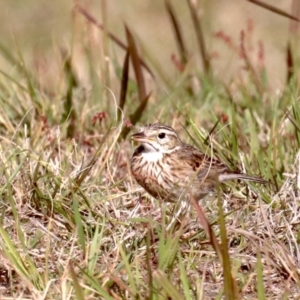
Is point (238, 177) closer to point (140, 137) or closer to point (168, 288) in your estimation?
point (140, 137)

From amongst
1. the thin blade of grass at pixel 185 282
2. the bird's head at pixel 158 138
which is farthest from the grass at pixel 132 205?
the bird's head at pixel 158 138

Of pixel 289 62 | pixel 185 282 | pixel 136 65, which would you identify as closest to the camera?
pixel 185 282

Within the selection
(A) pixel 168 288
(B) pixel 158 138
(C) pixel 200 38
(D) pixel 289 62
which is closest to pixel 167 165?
(B) pixel 158 138

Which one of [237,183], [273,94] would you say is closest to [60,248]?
[237,183]

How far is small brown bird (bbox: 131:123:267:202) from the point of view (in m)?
5.42

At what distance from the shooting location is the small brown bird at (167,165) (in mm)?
5422

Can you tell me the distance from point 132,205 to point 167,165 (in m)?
0.61

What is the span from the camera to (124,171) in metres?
5.96

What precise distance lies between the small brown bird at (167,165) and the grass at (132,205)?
79mm

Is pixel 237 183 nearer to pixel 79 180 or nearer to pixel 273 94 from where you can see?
pixel 79 180

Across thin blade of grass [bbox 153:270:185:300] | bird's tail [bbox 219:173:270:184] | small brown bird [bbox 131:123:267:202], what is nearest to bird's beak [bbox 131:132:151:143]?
small brown bird [bbox 131:123:267:202]

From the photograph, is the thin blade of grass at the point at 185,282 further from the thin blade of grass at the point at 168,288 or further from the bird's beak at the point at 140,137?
the bird's beak at the point at 140,137

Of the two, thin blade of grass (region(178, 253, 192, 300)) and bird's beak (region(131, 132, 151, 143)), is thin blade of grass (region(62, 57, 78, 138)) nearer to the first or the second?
bird's beak (region(131, 132, 151, 143))

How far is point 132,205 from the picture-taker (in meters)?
5.20
